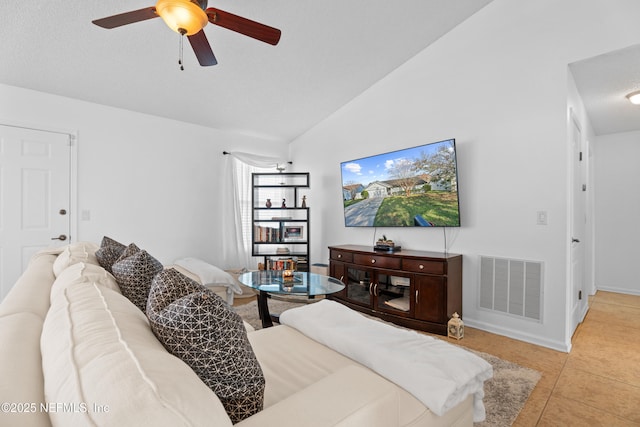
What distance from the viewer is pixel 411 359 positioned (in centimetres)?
114

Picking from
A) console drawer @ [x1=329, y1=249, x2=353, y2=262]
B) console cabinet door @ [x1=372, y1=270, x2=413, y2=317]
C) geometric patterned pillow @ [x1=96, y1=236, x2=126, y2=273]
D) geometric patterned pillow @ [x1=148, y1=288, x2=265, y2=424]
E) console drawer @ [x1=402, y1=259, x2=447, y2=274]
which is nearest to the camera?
geometric patterned pillow @ [x1=148, y1=288, x2=265, y2=424]

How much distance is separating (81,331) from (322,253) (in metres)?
4.27

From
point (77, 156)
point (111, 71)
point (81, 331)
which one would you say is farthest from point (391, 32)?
point (77, 156)

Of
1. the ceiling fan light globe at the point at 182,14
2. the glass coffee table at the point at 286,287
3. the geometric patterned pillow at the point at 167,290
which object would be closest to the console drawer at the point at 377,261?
the glass coffee table at the point at 286,287

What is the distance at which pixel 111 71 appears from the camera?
305 centimetres

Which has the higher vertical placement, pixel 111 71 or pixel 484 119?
pixel 111 71

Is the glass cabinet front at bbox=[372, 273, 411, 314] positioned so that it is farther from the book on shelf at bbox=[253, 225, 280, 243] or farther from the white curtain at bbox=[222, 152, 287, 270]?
the white curtain at bbox=[222, 152, 287, 270]

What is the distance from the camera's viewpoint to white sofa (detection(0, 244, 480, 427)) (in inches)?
19.9

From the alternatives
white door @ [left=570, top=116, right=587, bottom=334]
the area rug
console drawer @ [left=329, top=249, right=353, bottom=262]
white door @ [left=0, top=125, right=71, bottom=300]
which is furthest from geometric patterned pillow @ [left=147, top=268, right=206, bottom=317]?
white door @ [left=0, top=125, right=71, bottom=300]

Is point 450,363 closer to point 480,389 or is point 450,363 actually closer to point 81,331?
point 480,389

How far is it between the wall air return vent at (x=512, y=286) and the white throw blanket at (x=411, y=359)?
1.86 meters

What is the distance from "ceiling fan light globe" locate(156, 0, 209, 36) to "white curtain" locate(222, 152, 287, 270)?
10.5 feet

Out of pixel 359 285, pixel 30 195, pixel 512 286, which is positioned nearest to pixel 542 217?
pixel 512 286

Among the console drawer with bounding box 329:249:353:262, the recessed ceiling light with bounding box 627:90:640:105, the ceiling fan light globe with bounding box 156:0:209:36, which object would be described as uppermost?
the recessed ceiling light with bounding box 627:90:640:105
